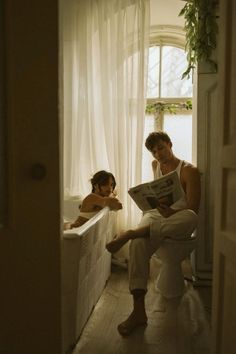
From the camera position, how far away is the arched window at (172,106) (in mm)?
3279

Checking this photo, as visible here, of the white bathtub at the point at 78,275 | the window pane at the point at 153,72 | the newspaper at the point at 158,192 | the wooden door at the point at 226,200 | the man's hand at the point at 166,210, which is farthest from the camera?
the window pane at the point at 153,72

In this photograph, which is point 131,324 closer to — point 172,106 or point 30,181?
point 30,181

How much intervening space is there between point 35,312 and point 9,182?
441 millimetres

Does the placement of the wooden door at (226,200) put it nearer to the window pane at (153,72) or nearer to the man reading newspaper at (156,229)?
the man reading newspaper at (156,229)

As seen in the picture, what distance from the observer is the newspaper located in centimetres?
192

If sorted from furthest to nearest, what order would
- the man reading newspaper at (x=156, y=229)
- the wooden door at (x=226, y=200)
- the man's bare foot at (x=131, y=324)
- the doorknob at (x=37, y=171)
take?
the man reading newspaper at (x=156, y=229), the man's bare foot at (x=131, y=324), the doorknob at (x=37, y=171), the wooden door at (x=226, y=200)

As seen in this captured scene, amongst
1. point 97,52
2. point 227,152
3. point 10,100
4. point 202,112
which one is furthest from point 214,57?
point 10,100

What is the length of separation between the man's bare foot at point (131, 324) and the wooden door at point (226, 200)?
0.69 m

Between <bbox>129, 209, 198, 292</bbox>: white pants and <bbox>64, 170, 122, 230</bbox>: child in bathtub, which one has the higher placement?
<bbox>64, 170, 122, 230</bbox>: child in bathtub

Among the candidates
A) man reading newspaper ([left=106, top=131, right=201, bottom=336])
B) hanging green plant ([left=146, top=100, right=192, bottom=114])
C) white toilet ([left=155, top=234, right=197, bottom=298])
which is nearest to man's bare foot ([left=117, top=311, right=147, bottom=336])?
man reading newspaper ([left=106, top=131, right=201, bottom=336])

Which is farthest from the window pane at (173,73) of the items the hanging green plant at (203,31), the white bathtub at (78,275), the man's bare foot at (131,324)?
the man's bare foot at (131,324)

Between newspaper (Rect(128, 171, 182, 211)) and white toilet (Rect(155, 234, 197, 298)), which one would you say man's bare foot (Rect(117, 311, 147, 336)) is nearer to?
white toilet (Rect(155, 234, 197, 298))

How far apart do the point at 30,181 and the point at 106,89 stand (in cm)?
176

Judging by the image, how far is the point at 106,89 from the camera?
267cm
